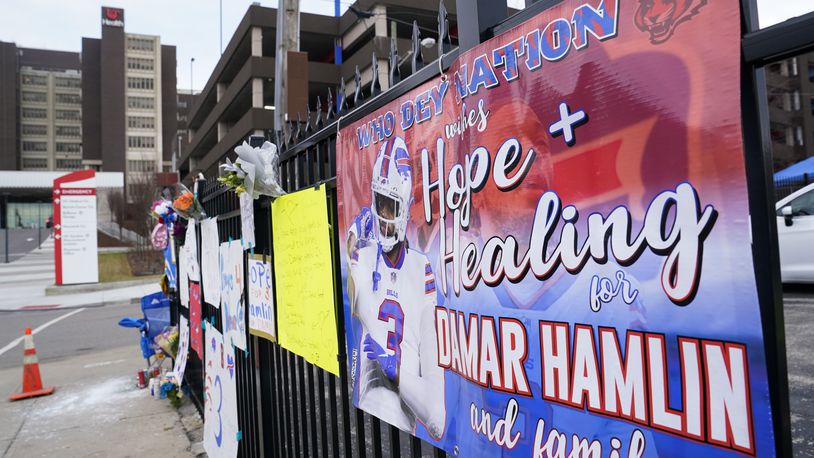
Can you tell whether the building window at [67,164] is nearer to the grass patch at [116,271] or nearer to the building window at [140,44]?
the building window at [140,44]

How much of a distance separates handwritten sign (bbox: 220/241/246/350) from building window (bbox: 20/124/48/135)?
115 metres

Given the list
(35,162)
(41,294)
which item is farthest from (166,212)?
(35,162)

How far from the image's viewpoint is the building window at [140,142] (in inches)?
3583

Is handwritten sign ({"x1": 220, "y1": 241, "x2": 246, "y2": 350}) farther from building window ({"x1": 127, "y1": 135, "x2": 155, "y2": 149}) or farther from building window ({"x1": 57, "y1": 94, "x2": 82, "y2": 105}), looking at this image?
building window ({"x1": 57, "y1": 94, "x2": 82, "y2": 105})

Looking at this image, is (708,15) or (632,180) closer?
(708,15)

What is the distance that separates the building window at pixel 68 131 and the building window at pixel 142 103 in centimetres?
1888

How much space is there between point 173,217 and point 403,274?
4.92m

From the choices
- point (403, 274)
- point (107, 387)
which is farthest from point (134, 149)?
point (403, 274)

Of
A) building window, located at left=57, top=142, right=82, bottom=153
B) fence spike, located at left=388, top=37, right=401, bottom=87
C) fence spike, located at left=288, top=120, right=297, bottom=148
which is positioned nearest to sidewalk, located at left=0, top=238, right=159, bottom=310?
fence spike, located at left=288, top=120, right=297, bottom=148

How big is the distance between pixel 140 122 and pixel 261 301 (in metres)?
101

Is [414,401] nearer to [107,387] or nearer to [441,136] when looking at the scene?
[441,136]

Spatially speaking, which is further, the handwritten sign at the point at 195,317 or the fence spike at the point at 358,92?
the handwritten sign at the point at 195,317

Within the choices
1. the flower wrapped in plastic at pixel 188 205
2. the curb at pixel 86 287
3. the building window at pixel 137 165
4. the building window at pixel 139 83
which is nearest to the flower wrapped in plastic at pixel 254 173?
the flower wrapped in plastic at pixel 188 205

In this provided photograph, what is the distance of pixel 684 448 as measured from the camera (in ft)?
3.07
